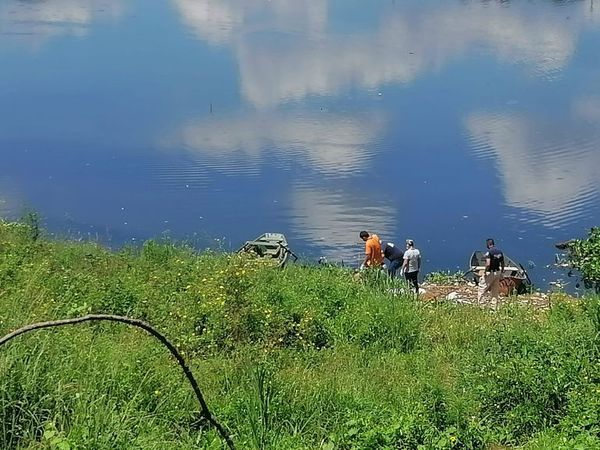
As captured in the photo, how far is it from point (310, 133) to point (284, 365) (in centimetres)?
1602

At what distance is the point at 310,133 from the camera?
892 inches

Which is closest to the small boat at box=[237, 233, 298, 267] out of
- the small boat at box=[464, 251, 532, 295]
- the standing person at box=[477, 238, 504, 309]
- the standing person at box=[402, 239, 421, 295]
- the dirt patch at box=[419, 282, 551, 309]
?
the standing person at box=[402, 239, 421, 295]

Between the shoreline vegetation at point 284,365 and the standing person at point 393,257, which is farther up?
the shoreline vegetation at point 284,365

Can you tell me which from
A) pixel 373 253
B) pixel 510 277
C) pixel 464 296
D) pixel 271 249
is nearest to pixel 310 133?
pixel 271 249

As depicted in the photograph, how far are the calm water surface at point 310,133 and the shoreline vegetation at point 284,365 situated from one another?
6.88 m

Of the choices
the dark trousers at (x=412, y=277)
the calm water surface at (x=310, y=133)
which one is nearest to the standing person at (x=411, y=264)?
the dark trousers at (x=412, y=277)

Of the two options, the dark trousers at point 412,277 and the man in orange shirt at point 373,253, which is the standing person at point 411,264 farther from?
the man in orange shirt at point 373,253

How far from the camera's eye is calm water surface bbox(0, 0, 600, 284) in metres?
17.6

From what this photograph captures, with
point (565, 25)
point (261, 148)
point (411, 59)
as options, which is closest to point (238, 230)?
point (261, 148)

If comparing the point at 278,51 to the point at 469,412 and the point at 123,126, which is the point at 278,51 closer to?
the point at 123,126

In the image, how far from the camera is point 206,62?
101 ft

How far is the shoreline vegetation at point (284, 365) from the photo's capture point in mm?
4371

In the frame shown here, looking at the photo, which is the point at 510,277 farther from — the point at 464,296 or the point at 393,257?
the point at 393,257

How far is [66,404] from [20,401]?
242 mm
